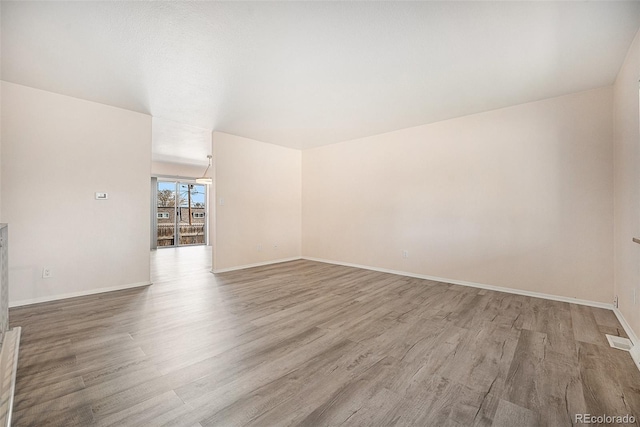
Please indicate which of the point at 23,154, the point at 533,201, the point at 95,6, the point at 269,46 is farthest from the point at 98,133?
the point at 533,201

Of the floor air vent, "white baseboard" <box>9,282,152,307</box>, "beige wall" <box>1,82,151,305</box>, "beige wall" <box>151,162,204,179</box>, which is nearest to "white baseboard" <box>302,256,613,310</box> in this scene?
the floor air vent

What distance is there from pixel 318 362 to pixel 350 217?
3.72m

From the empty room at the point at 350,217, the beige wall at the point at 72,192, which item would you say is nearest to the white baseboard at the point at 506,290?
the empty room at the point at 350,217

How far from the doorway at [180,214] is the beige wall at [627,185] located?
31.8 feet

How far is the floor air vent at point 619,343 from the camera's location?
2119 mm

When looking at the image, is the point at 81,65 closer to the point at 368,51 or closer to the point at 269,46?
the point at 269,46

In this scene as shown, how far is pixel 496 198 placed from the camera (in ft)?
12.2

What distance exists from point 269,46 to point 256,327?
2545 mm

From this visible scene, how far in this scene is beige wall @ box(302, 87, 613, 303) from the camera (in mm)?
3100

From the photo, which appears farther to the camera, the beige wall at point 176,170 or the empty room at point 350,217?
the beige wall at point 176,170

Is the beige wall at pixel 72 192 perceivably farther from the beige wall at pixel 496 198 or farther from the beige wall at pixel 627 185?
the beige wall at pixel 627 185

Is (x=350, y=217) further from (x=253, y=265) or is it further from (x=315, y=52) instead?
(x=315, y=52)

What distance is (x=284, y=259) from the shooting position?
19.6 ft

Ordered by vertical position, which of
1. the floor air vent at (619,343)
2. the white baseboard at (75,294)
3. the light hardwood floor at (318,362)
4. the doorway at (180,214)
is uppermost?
the doorway at (180,214)
